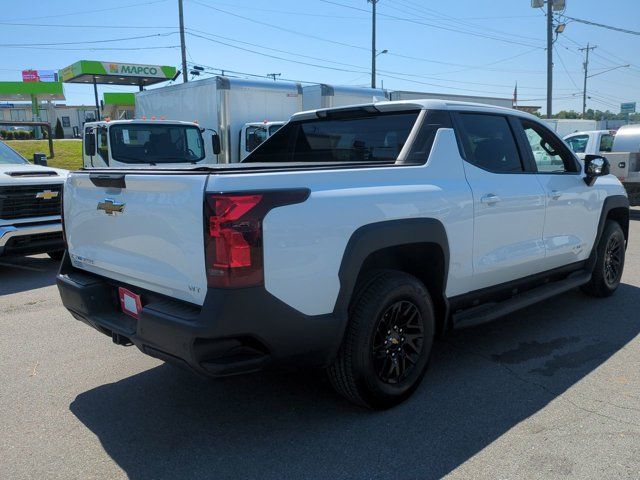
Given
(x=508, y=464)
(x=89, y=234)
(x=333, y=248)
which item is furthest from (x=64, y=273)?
(x=508, y=464)

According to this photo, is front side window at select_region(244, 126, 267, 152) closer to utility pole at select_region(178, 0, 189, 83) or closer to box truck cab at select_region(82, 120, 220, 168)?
box truck cab at select_region(82, 120, 220, 168)

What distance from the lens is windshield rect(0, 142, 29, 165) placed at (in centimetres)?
787

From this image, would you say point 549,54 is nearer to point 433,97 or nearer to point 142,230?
point 433,97

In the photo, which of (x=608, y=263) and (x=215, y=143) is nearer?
(x=608, y=263)

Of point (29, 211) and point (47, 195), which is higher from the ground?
point (47, 195)

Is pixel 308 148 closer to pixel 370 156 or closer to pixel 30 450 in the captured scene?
pixel 370 156

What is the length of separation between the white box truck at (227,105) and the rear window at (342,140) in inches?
289

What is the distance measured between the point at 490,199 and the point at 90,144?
7981 mm

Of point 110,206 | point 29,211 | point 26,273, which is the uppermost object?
point 110,206

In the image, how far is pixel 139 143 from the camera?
9.54 meters

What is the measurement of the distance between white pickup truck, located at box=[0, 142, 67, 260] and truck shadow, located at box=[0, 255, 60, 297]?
0.37 metres

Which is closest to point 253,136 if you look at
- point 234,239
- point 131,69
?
point 234,239

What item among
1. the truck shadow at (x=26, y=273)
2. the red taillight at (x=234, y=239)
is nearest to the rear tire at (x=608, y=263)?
the red taillight at (x=234, y=239)

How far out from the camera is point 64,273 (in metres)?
3.68
